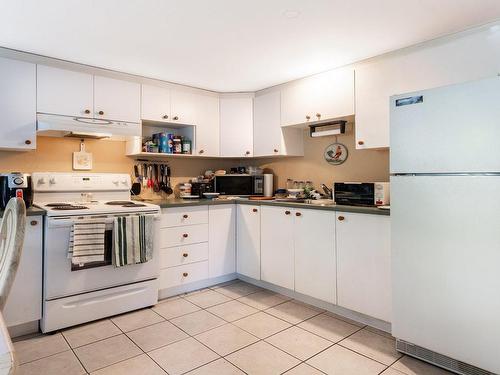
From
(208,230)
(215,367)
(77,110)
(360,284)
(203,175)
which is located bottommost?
(215,367)

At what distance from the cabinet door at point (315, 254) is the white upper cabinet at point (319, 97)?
964mm

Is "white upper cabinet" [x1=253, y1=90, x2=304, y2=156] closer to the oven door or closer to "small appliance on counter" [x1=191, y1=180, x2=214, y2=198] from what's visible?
"small appliance on counter" [x1=191, y1=180, x2=214, y2=198]

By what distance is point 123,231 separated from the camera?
2.59 metres

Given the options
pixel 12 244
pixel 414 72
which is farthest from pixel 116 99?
pixel 414 72

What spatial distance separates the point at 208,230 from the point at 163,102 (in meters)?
1.39

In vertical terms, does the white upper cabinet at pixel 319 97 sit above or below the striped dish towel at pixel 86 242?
above

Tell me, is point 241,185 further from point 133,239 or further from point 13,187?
point 13,187

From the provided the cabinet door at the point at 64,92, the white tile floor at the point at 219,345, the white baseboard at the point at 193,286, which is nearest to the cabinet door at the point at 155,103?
the cabinet door at the point at 64,92

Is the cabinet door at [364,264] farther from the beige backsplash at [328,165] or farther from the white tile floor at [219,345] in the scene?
the beige backsplash at [328,165]

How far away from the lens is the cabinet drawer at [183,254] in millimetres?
3035

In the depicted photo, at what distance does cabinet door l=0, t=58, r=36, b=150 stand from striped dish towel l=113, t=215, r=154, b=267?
3.30ft

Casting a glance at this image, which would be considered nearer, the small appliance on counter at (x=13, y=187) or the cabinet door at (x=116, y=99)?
the small appliance on counter at (x=13, y=187)

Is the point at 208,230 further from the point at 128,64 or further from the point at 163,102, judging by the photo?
the point at 128,64

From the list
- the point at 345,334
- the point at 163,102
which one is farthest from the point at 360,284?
the point at 163,102
